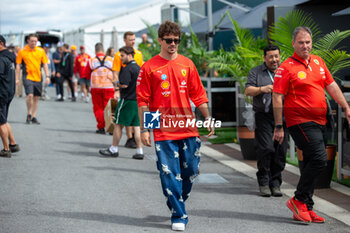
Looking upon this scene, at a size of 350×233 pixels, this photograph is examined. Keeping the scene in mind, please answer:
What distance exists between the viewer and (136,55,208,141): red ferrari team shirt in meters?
6.04

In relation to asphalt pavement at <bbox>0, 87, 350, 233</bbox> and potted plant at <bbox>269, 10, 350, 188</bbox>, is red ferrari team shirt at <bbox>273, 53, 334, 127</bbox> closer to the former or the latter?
asphalt pavement at <bbox>0, 87, 350, 233</bbox>

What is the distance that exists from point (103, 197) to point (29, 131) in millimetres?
7250

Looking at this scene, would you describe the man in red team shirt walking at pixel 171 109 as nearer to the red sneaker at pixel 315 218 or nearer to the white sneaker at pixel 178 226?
the white sneaker at pixel 178 226

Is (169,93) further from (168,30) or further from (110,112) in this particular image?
(110,112)

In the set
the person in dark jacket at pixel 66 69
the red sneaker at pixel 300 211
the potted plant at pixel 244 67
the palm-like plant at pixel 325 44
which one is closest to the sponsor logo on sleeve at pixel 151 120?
the red sneaker at pixel 300 211

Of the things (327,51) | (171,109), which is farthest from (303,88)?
(327,51)

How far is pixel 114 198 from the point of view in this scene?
294 inches

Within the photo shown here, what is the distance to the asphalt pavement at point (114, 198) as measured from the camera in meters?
6.20

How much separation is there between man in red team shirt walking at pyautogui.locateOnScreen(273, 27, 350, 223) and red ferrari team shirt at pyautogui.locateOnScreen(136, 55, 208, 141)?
1.05 metres

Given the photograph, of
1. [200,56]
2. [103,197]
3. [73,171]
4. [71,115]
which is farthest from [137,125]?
[71,115]

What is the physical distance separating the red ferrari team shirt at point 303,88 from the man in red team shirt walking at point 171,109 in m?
0.93

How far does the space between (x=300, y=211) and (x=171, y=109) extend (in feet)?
5.51

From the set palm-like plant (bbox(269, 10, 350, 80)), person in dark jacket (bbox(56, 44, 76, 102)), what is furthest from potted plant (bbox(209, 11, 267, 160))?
person in dark jacket (bbox(56, 44, 76, 102))

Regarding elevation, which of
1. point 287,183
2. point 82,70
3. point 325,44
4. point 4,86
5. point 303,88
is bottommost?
point 287,183
